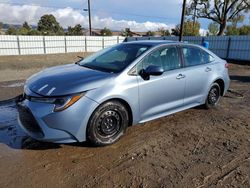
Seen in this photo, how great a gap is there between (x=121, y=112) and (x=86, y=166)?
980 mm

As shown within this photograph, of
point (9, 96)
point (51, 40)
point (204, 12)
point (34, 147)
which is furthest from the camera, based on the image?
point (204, 12)

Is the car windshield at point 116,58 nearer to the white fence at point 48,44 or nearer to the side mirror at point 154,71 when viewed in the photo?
the side mirror at point 154,71

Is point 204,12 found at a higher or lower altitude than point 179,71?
higher

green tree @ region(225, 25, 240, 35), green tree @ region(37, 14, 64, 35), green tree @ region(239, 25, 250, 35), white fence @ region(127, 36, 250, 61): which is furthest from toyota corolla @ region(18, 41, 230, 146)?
green tree @ region(37, 14, 64, 35)

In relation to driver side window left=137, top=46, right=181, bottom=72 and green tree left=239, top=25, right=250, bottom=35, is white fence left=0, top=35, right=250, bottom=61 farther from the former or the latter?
green tree left=239, top=25, right=250, bottom=35

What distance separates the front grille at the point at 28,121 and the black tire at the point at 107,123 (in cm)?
70

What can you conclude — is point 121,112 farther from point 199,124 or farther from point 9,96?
point 9,96

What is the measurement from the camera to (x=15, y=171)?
2961 mm

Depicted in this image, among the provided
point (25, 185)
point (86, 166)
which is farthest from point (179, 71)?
point (25, 185)

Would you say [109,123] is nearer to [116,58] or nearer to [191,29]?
[116,58]

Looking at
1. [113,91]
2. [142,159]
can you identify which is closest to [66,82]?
[113,91]

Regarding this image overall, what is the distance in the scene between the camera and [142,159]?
3283 mm

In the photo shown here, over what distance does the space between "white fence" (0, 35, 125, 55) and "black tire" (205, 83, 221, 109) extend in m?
23.7

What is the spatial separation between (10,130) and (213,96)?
4.32 m
